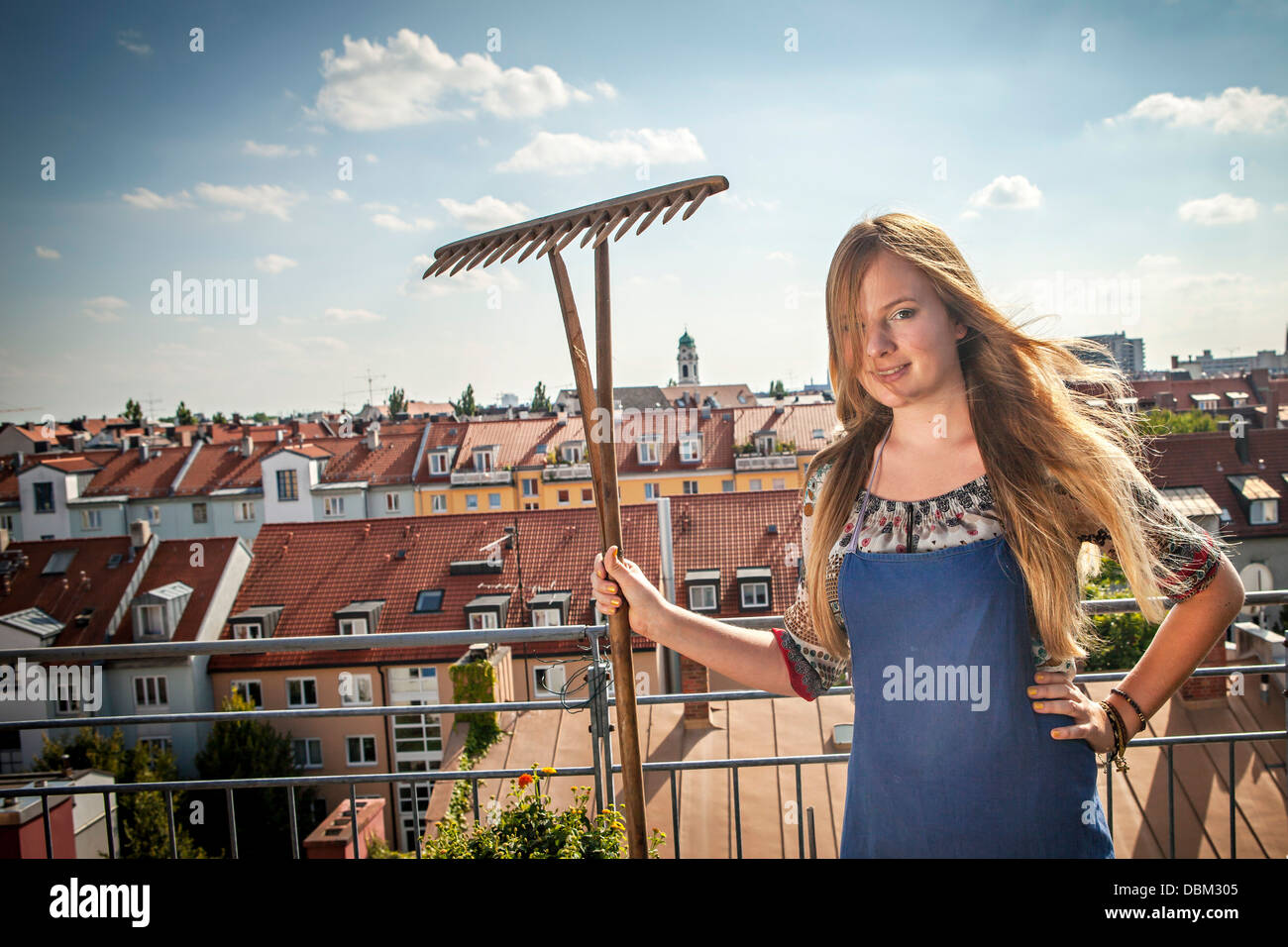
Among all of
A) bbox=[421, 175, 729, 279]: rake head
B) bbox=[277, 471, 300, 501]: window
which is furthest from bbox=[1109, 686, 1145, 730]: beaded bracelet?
bbox=[277, 471, 300, 501]: window

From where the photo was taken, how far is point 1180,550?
1430mm

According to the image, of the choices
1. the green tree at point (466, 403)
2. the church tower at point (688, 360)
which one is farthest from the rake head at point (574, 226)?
the church tower at point (688, 360)

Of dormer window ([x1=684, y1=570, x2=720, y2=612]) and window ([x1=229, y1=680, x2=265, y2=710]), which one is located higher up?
dormer window ([x1=684, y1=570, x2=720, y2=612])

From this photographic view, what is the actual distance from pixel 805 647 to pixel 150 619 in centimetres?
2473

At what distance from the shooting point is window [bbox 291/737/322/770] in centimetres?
2141

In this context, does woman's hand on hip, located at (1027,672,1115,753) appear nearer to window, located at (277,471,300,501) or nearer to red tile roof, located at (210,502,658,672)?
red tile roof, located at (210,502,658,672)

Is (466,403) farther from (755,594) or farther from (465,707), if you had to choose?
(465,707)

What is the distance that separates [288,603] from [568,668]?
11.5m

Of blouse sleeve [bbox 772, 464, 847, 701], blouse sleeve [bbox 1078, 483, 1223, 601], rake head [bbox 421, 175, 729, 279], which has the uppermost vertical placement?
rake head [bbox 421, 175, 729, 279]

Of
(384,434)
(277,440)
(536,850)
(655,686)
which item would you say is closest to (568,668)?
(655,686)

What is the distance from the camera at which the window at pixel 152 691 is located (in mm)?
22016

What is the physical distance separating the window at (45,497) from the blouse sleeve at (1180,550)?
45.1 m

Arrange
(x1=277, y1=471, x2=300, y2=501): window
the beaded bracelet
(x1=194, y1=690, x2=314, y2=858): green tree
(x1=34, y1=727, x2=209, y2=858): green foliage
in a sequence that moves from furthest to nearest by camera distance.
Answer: (x1=277, y1=471, x2=300, y2=501): window → (x1=194, y1=690, x2=314, y2=858): green tree → (x1=34, y1=727, x2=209, y2=858): green foliage → the beaded bracelet

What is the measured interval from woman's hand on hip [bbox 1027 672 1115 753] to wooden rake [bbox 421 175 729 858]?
2.34 feet
